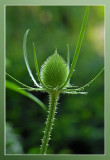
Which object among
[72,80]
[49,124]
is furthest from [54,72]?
[72,80]

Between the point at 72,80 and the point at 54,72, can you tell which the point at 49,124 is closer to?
the point at 54,72

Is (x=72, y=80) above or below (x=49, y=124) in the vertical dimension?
above

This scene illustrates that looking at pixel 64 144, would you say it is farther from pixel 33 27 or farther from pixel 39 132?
pixel 33 27

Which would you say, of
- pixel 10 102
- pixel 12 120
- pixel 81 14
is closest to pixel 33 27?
pixel 81 14

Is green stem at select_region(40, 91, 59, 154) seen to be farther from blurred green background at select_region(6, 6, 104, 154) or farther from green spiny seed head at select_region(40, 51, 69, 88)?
blurred green background at select_region(6, 6, 104, 154)

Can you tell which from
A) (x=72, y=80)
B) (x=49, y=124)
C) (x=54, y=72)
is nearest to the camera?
(x=49, y=124)

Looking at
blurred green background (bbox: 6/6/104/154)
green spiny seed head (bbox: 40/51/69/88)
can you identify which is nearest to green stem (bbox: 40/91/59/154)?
green spiny seed head (bbox: 40/51/69/88)

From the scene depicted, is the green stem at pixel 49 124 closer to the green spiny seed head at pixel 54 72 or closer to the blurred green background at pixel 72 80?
the green spiny seed head at pixel 54 72

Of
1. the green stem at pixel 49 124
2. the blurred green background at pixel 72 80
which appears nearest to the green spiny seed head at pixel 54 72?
the green stem at pixel 49 124
